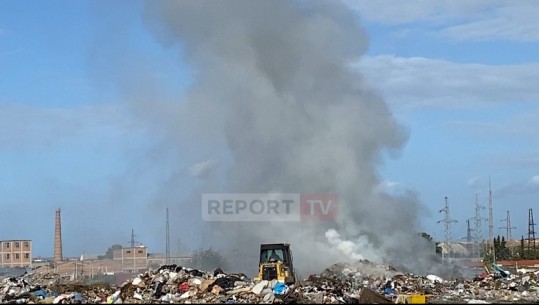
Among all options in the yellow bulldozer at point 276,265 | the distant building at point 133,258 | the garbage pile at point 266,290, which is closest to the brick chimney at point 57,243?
the distant building at point 133,258

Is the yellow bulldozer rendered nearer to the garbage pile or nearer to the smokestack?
the garbage pile

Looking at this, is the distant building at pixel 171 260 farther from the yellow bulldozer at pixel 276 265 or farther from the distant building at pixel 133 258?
the yellow bulldozer at pixel 276 265

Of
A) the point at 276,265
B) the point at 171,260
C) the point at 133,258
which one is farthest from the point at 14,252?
the point at 276,265

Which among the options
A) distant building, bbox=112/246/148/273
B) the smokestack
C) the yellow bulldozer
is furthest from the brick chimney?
the yellow bulldozer

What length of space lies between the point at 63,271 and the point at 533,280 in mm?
56097

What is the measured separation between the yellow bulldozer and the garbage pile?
0.83 metres

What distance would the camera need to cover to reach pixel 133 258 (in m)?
88.2

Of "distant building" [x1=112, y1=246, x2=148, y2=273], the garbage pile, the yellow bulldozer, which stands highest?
the yellow bulldozer

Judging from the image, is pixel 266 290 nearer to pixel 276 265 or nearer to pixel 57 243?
pixel 276 265

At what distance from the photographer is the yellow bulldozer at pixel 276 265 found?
34938mm

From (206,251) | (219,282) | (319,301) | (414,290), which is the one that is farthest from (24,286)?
(206,251)

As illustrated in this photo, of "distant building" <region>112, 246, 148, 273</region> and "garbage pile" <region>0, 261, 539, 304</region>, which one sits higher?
"garbage pile" <region>0, 261, 539, 304</region>

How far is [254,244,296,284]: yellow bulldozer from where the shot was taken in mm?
34938

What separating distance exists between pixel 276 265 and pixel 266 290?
5689mm
